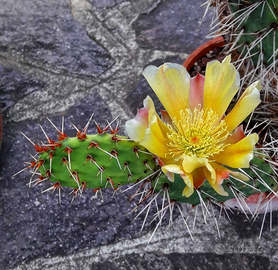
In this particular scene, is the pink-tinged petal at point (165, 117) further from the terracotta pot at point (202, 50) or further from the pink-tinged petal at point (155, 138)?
the terracotta pot at point (202, 50)

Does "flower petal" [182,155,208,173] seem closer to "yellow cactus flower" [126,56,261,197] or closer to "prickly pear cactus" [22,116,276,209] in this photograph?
"yellow cactus flower" [126,56,261,197]

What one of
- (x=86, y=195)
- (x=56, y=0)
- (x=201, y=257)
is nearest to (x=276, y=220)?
(x=201, y=257)

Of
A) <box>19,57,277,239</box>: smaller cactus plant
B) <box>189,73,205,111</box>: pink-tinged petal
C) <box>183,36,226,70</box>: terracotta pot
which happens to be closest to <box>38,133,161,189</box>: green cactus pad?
<box>19,57,277,239</box>: smaller cactus plant

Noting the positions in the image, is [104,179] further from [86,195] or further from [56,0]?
[56,0]

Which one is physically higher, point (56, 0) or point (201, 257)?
point (56, 0)

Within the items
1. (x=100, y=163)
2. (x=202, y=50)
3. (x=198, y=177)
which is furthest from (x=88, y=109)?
(x=198, y=177)

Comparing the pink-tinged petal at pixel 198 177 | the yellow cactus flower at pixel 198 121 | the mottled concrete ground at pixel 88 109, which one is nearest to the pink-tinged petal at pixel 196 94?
the yellow cactus flower at pixel 198 121

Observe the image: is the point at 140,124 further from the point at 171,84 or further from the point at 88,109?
the point at 88,109
